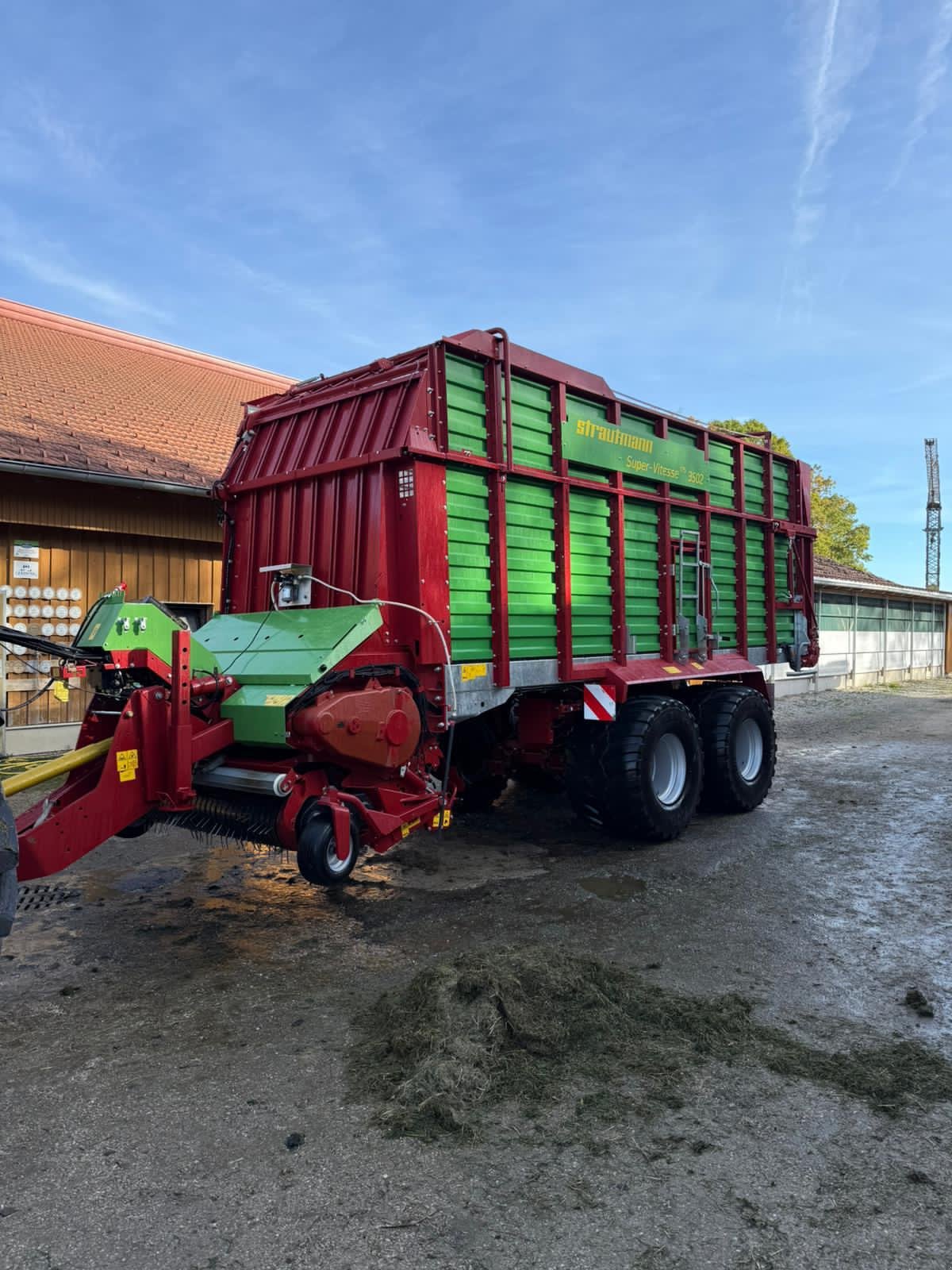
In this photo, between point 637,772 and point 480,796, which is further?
point 480,796

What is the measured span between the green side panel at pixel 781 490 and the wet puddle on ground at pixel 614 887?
4.63 metres

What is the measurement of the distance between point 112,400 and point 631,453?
864cm

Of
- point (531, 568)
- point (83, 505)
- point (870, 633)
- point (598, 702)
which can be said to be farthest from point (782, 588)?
point (870, 633)

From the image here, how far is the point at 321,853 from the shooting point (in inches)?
180

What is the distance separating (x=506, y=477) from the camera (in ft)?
20.0

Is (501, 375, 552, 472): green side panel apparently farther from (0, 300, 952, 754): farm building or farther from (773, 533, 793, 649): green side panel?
(0, 300, 952, 754): farm building

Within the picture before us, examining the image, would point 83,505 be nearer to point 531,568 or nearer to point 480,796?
point 480,796

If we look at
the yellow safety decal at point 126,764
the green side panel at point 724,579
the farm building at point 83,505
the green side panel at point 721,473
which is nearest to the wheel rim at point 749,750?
the green side panel at point 724,579

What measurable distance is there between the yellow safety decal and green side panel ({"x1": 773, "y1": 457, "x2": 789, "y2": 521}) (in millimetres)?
6815

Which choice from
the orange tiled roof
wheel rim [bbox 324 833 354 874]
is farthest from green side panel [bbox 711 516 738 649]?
the orange tiled roof

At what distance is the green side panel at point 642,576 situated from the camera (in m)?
7.21

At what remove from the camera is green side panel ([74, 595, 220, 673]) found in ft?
15.1

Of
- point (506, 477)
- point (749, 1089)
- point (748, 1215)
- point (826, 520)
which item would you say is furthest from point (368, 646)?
point (826, 520)

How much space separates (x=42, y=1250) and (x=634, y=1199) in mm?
1641
